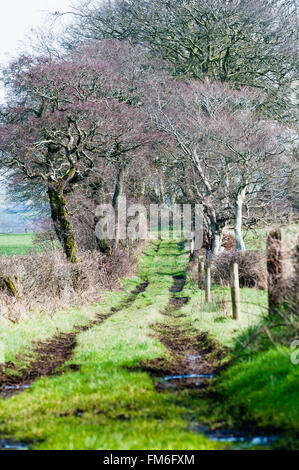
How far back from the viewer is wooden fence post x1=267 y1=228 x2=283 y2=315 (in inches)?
400

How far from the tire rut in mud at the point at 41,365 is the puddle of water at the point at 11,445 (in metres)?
2.49

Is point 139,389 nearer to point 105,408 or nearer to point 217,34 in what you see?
point 105,408

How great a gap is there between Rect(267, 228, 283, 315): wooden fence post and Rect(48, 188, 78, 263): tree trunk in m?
15.2

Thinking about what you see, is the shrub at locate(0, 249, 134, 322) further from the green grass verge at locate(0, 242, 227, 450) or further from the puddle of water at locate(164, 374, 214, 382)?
the puddle of water at locate(164, 374, 214, 382)

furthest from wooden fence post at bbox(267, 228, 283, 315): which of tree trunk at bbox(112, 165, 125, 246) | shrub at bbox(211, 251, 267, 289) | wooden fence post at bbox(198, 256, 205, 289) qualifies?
tree trunk at bbox(112, 165, 125, 246)

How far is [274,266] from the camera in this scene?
10570mm

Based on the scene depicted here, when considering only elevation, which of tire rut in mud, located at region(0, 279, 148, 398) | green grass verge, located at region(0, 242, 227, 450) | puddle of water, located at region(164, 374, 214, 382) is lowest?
tire rut in mud, located at region(0, 279, 148, 398)

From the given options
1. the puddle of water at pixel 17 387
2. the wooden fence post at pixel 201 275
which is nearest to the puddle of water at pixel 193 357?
the puddle of water at pixel 17 387

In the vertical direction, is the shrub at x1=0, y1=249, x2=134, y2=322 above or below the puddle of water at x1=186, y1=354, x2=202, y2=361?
above

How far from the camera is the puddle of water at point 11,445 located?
5961 mm

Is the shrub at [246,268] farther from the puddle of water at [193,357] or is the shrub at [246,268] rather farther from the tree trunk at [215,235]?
the puddle of water at [193,357]

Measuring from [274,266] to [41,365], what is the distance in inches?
216

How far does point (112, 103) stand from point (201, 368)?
60.1 ft
